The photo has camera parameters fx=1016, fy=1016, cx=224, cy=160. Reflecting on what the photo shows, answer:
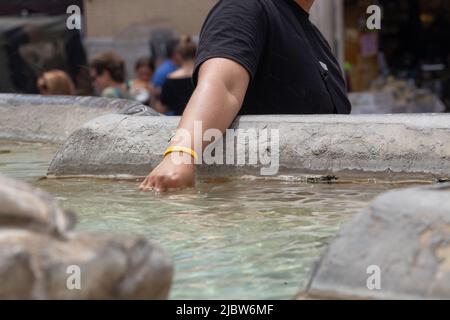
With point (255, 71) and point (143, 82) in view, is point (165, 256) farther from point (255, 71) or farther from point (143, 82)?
point (143, 82)

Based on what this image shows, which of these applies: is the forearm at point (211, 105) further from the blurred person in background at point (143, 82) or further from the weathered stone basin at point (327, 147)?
the blurred person in background at point (143, 82)

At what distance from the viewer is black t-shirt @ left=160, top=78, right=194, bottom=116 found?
8.55 m

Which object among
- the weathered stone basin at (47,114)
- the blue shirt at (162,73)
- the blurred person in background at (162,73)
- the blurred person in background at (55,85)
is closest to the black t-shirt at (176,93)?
the blurred person in background at (162,73)

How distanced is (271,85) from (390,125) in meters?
0.56

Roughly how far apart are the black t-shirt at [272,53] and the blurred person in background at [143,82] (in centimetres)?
542

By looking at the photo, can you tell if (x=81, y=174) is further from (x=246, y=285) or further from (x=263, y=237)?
(x=246, y=285)

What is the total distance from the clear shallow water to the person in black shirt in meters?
0.19

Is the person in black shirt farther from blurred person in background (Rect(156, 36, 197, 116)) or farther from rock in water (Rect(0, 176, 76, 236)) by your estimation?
blurred person in background (Rect(156, 36, 197, 116))

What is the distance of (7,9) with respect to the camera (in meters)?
11.1

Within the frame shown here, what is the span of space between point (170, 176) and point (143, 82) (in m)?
7.30

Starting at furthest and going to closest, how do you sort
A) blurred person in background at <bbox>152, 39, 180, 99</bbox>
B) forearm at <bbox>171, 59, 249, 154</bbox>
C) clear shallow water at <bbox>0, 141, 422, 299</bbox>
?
blurred person in background at <bbox>152, 39, 180, 99</bbox> < forearm at <bbox>171, 59, 249, 154</bbox> < clear shallow water at <bbox>0, 141, 422, 299</bbox>

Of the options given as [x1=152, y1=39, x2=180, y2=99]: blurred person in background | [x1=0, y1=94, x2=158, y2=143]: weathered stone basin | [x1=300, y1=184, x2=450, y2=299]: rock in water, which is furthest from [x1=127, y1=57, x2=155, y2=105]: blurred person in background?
[x1=300, y1=184, x2=450, y2=299]: rock in water

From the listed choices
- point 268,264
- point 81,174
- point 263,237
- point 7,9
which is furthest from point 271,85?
point 7,9

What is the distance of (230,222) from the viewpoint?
99.5 inches
